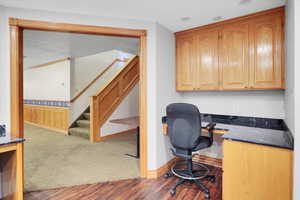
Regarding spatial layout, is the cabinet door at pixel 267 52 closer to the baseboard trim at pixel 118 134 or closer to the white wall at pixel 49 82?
the baseboard trim at pixel 118 134

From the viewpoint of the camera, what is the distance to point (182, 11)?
2150 millimetres

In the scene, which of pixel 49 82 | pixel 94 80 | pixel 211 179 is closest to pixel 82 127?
pixel 94 80

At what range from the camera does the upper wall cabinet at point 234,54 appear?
2.10 metres

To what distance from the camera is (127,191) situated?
2.13m

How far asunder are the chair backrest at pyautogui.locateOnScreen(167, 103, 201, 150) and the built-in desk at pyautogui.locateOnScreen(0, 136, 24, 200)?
5.55ft

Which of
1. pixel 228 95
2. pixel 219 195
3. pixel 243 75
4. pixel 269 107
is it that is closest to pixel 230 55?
pixel 243 75

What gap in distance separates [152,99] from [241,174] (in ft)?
4.68

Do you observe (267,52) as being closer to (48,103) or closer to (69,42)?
(69,42)

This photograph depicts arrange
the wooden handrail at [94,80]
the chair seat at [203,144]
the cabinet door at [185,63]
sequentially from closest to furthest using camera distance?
the chair seat at [203,144]
the cabinet door at [185,63]
the wooden handrail at [94,80]

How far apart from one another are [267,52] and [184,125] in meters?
1.44

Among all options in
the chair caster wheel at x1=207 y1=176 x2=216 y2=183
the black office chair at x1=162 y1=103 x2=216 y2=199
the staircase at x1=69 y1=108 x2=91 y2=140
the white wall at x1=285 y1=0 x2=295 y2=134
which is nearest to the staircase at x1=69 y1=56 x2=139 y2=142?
the staircase at x1=69 y1=108 x2=91 y2=140

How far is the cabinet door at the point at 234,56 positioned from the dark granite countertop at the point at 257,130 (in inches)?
21.7

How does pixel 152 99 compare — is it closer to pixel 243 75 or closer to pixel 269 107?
pixel 243 75

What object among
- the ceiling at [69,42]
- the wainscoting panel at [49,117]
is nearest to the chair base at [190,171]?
the ceiling at [69,42]
